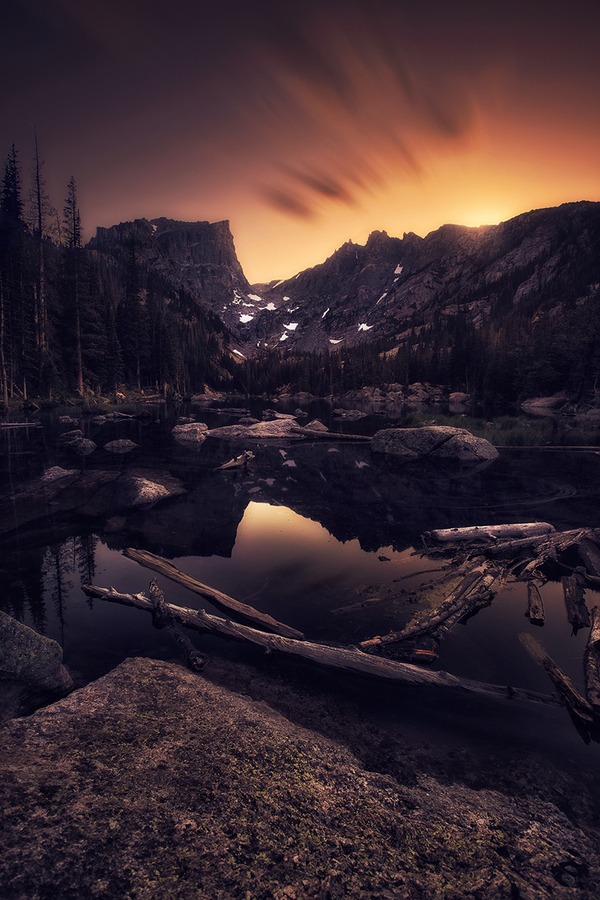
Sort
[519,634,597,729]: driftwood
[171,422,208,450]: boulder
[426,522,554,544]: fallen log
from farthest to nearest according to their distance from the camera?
[171,422,208,450]: boulder < [426,522,554,544]: fallen log < [519,634,597,729]: driftwood

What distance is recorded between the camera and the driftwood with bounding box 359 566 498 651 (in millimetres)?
5418

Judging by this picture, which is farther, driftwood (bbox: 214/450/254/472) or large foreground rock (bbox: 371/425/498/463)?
large foreground rock (bbox: 371/425/498/463)

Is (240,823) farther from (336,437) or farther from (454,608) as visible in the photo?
(336,437)

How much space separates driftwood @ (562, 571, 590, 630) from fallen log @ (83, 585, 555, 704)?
2.34 m

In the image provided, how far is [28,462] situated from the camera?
17422mm

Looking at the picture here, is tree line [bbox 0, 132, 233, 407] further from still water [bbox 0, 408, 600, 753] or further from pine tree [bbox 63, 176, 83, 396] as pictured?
still water [bbox 0, 408, 600, 753]

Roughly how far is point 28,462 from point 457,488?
20036mm

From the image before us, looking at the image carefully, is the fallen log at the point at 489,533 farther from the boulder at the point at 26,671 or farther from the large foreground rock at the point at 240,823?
the boulder at the point at 26,671

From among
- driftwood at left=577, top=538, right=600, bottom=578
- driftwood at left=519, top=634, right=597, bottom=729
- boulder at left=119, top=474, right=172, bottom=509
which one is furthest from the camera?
boulder at left=119, top=474, right=172, bottom=509

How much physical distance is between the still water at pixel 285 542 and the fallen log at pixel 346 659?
0.29 metres

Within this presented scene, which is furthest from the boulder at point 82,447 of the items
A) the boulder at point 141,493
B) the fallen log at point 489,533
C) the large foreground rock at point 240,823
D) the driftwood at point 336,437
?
the large foreground rock at point 240,823

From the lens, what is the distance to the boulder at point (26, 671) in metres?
3.93

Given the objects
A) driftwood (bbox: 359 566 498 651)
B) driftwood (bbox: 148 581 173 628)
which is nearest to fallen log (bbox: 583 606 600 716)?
driftwood (bbox: 359 566 498 651)

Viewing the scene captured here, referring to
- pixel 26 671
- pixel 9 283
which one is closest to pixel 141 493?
pixel 26 671
